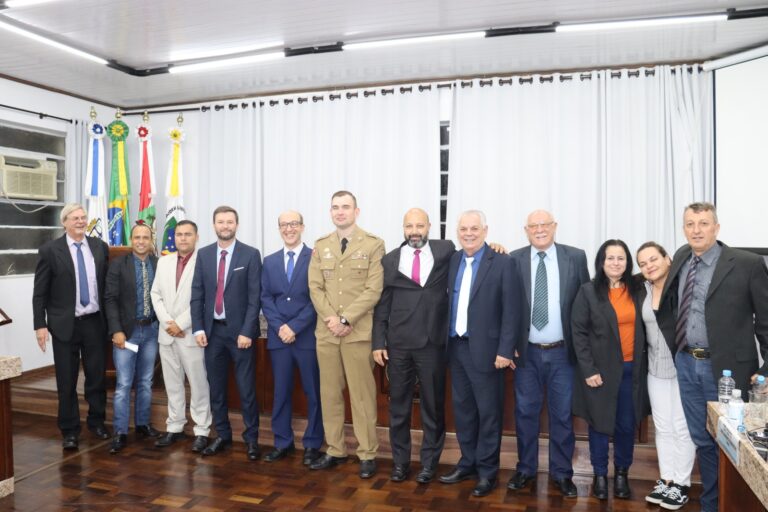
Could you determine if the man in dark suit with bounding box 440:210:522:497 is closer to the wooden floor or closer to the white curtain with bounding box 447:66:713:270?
the wooden floor

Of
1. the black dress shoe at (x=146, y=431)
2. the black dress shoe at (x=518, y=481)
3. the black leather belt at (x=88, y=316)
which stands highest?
the black leather belt at (x=88, y=316)

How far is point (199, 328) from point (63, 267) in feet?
3.59

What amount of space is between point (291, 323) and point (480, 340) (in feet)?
4.01

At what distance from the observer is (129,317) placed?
13.8ft

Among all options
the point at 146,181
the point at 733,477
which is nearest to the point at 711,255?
the point at 733,477

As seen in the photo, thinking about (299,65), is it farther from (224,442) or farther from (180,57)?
(224,442)

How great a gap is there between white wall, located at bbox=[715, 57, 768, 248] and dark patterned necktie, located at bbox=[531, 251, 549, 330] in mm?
2439

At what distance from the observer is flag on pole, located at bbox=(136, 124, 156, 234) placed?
21.2 ft

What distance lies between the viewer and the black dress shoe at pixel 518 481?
3451 millimetres

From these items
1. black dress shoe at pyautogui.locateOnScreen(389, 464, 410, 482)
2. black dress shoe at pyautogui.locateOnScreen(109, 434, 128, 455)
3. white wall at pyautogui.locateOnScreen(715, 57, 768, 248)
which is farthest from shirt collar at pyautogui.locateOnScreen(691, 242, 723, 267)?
black dress shoe at pyautogui.locateOnScreen(109, 434, 128, 455)

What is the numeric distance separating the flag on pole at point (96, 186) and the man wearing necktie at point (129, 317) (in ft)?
7.65

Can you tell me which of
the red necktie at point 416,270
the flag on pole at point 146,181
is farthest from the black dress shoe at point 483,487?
the flag on pole at point 146,181

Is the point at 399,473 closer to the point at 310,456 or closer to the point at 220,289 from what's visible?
the point at 310,456

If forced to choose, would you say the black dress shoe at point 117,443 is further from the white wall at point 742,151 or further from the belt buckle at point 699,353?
the white wall at point 742,151
